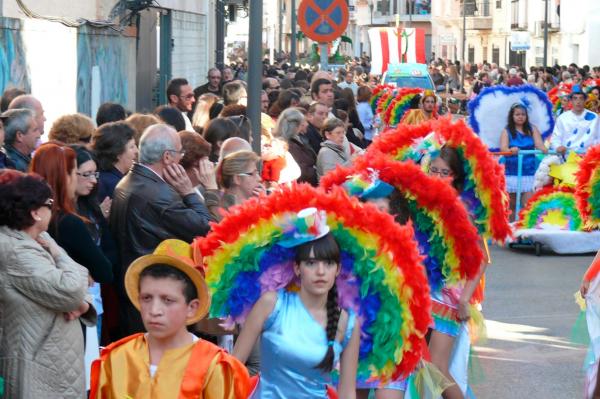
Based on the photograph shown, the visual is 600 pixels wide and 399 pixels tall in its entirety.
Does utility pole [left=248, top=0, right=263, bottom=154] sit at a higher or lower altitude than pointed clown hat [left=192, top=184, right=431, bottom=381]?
higher

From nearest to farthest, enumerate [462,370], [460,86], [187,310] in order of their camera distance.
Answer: [187,310] < [462,370] < [460,86]

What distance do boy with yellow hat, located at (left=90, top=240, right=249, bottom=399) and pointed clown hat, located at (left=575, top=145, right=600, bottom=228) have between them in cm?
498

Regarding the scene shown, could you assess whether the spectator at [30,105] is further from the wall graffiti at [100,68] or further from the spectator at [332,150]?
the wall graffiti at [100,68]

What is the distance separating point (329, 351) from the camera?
213 inches

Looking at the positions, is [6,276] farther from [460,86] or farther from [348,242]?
[460,86]

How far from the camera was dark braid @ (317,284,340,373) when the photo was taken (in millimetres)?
5395

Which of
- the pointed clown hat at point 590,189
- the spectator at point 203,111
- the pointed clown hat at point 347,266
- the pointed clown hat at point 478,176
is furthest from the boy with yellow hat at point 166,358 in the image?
the spectator at point 203,111

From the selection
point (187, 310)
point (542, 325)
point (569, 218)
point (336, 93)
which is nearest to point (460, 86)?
point (336, 93)

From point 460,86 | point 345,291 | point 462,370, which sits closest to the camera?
point 345,291

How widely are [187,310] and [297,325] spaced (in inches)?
28.0

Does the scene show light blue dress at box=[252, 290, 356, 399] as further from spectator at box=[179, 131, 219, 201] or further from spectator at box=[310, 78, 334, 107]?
spectator at box=[310, 78, 334, 107]

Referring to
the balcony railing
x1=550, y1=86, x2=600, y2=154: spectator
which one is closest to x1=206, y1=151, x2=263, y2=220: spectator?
x1=550, y1=86, x2=600, y2=154: spectator

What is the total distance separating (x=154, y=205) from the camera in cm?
711

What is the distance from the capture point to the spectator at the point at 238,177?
746 centimetres
